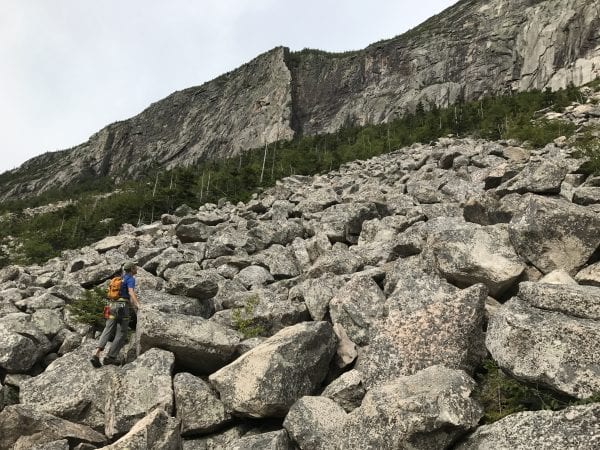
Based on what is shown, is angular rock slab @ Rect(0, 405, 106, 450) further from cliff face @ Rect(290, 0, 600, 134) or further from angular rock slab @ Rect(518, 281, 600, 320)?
cliff face @ Rect(290, 0, 600, 134)

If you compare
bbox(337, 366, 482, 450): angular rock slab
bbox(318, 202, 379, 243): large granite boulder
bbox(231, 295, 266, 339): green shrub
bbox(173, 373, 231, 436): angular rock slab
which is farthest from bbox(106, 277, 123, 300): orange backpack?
bbox(318, 202, 379, 243): large granite boulder

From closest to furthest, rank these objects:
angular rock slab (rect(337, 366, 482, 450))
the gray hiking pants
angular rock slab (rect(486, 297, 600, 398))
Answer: angular rock slab (rect(337, 366, 482, 450)) → angular rock slab (rect(486, 297, 600, 398)) → the gray hiking pants

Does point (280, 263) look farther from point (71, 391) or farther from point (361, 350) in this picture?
point (71, 391)

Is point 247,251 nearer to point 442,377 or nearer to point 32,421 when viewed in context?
point 32,421

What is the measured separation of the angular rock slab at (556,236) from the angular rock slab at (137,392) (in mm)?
7021

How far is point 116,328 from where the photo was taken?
9.92 metres

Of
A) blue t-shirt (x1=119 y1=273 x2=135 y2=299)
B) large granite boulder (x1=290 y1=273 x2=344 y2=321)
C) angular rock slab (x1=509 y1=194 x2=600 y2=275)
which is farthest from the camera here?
blue t-shirt (x1=119 y1=273 x2=135 y2=299)

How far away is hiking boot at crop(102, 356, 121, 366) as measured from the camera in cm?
920

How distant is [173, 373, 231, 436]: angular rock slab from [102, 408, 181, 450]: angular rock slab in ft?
1.65

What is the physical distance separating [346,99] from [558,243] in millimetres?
142196

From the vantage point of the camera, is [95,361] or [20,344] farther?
[20,344]

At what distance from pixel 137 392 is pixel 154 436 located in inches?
57.6

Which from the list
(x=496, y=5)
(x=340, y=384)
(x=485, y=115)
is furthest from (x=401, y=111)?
(x=340, y=384)

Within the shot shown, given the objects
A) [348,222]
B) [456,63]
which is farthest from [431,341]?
[456,63]
